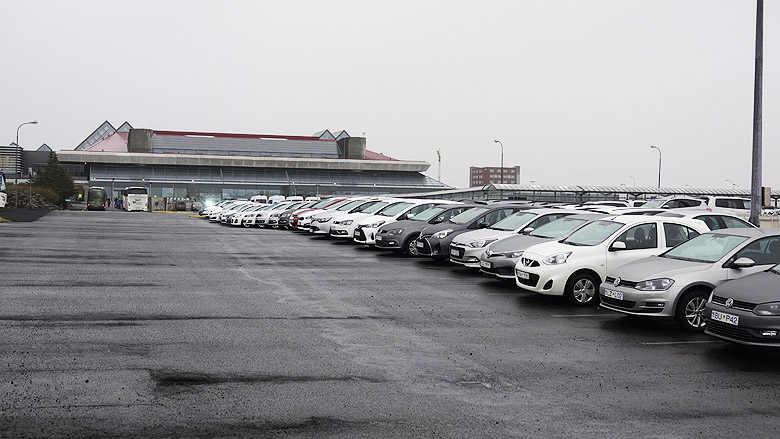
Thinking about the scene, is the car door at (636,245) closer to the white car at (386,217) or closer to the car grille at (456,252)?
the car grille at (456,252)

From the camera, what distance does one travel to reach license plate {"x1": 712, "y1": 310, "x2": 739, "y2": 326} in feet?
28.0

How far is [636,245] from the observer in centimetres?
1316

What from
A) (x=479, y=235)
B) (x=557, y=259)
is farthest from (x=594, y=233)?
(x=479, y=235)

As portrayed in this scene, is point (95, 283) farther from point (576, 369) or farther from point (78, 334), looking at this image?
point (576, 369)

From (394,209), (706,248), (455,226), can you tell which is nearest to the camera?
(706,248)

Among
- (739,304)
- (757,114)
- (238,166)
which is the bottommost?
(739,304)

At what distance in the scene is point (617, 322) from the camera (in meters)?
11.2

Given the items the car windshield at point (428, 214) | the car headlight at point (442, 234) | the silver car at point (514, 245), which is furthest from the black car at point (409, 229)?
the silver car at point (514, 245)

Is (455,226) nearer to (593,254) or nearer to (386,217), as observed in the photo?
→ (386,217)

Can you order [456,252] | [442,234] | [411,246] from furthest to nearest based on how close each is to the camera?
[411,246] → [442,234] → [456,252]

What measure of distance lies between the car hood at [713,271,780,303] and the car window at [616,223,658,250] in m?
3.91

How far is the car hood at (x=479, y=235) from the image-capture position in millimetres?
17266

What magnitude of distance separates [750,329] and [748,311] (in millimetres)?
205

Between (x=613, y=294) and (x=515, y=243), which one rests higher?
(x=515, y=243)
